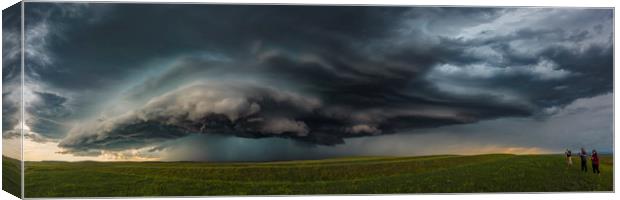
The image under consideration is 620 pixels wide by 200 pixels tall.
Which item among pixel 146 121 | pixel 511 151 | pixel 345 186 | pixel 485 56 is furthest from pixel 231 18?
pixel 511 151

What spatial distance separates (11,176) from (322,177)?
675 cm

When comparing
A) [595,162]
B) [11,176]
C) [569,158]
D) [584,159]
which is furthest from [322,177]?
[11,176]

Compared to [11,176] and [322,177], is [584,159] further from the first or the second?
[11,176]

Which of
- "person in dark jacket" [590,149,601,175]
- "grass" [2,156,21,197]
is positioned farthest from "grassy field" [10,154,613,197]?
"grass" [2,156,21,197]

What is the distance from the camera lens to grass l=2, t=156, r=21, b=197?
1888cm

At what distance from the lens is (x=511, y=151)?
19969mm

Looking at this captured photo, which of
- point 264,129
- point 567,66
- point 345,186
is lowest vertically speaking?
point 345,186

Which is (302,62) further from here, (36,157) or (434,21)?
(36,157)

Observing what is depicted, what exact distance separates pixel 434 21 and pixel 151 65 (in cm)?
619

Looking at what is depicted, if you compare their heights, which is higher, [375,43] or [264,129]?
[375,43]

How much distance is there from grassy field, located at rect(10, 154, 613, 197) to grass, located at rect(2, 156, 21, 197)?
0.33 m

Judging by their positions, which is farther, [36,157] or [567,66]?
[567,66]

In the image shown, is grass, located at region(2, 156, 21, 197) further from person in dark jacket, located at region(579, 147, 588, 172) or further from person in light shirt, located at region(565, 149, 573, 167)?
person in dark jacket, located at region(579, 147, 588, 172)

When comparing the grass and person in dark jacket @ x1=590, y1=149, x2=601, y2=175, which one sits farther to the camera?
person in dark jacket @ x1=590, y1=149, x2=601, y2=175
